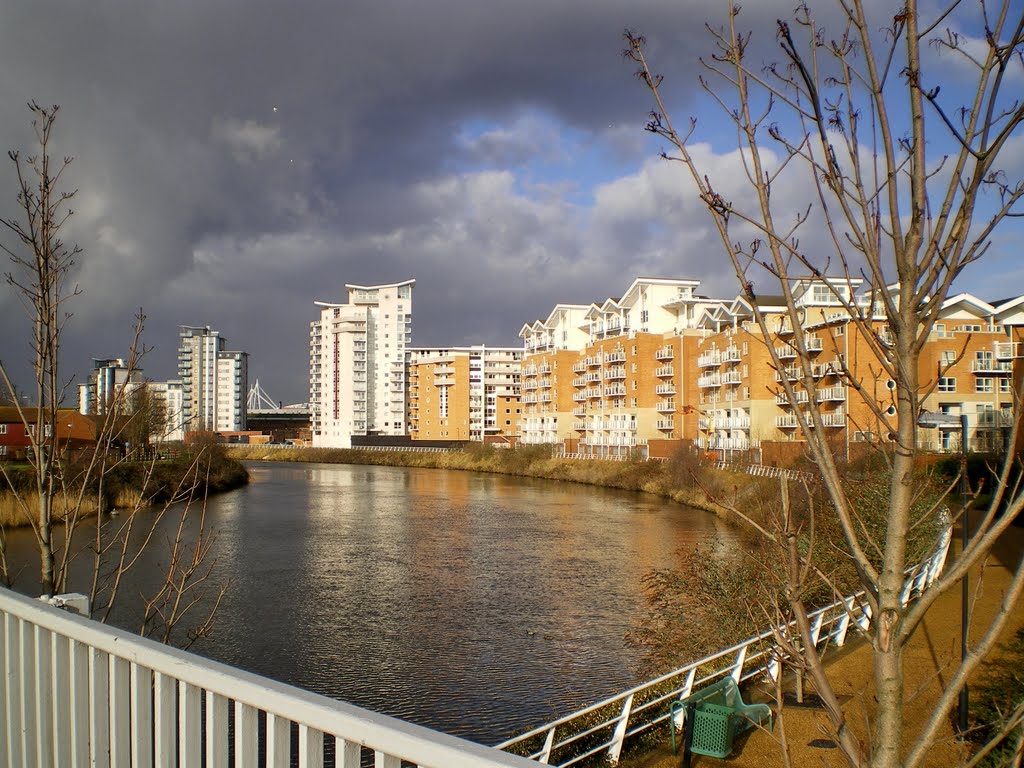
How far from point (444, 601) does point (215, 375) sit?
447 ft

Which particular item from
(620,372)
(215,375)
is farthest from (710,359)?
(215,375)

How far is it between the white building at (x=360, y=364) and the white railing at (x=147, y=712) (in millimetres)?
93694

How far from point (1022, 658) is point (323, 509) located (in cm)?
2728

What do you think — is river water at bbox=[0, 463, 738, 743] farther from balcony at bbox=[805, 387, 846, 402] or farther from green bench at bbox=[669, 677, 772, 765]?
balcony at bbox=[805, 387, 846, 402]

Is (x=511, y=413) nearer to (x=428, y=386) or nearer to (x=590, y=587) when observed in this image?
(x=428, y=386)

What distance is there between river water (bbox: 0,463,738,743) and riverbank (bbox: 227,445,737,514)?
3290 mm

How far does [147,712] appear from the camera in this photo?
1889mm

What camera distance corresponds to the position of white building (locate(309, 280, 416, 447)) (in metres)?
98.6

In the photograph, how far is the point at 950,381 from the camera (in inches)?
1359

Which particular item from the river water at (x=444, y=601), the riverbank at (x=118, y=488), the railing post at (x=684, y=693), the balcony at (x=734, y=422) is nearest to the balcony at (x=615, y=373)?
the balcony at (x=734, y=422)

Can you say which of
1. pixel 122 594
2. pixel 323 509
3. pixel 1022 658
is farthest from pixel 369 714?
pixel 323 509

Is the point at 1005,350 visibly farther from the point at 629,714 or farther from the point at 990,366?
the point at 629,714

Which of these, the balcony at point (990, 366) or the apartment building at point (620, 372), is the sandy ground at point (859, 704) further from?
the apartment building at point (620, 372)

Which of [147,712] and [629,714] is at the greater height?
[147,712]
